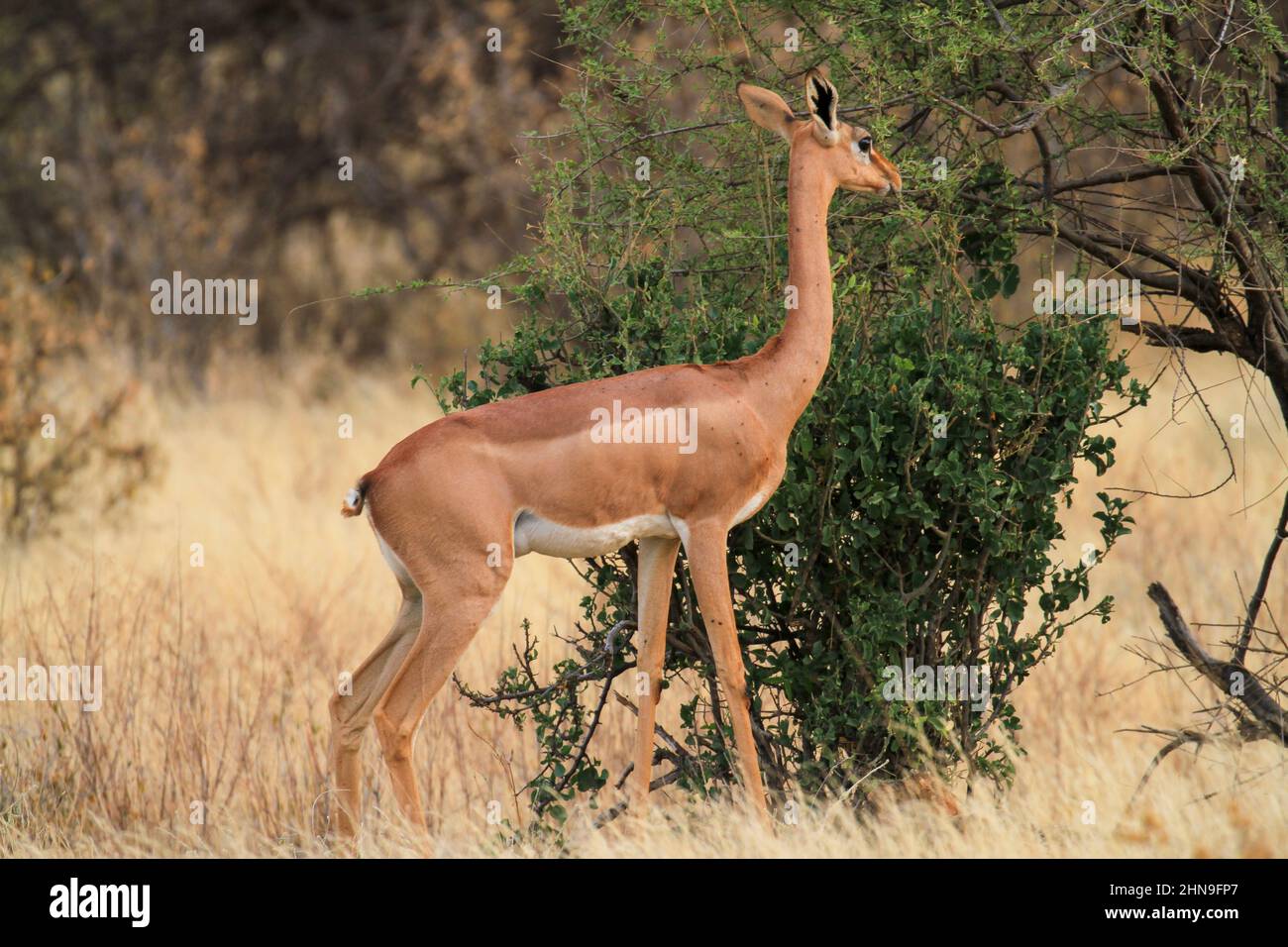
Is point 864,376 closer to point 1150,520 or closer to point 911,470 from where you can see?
point 911,470

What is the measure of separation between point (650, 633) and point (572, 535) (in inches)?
23.3

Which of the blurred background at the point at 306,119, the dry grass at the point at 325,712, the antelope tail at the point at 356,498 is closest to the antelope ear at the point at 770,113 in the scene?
the antelope tail at the point at 356,498

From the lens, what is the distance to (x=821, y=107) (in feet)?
16.9

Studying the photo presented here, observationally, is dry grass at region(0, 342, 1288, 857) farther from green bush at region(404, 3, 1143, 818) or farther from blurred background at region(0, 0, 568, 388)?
blurred background at region(0, 0, 568, 388)

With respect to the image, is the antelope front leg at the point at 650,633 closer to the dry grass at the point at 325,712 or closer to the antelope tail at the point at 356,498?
the dry grass at the point at 325,712

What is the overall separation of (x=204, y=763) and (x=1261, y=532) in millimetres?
6682

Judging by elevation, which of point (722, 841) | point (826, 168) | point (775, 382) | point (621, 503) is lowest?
point (722, 841)

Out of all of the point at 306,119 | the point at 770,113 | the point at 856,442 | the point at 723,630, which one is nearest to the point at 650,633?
the point at 723,630

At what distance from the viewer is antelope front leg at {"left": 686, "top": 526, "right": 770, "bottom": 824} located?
16.2 ft

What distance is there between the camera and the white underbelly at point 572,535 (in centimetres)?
479

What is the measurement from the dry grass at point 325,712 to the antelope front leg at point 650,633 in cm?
24

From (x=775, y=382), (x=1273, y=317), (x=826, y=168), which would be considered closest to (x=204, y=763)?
(x=775, y=382)

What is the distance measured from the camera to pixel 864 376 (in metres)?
5.39

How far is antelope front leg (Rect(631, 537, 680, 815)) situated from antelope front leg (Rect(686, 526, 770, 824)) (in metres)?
0.24
